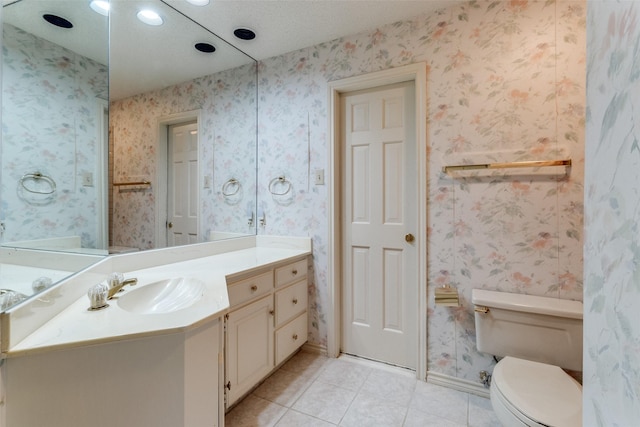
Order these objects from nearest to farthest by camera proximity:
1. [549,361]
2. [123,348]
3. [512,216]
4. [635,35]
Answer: [635,35] < [123,348] < [549,361] < [512,216]

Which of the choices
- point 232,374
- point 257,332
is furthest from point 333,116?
point 232,374

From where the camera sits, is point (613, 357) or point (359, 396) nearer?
point (613, 357)

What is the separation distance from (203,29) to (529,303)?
104 inches

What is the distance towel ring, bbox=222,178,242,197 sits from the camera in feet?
7.10

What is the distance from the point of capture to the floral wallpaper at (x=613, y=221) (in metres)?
0.33

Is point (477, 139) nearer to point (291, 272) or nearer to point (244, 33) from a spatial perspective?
point (291, 272)

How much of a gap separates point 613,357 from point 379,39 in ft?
6.81

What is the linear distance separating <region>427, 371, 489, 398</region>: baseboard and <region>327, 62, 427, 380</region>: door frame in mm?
54

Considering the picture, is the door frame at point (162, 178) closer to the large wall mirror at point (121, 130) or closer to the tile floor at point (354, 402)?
the large wall mirror at point (121, 130)

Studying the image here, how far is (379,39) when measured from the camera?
1904 mm

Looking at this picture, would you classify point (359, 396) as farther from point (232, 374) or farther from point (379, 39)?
point (379, 39)

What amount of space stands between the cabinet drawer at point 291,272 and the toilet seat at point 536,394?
124 centimetres

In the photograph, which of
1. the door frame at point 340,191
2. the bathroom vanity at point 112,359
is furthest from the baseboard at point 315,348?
the bathroom vanity at point 112,359

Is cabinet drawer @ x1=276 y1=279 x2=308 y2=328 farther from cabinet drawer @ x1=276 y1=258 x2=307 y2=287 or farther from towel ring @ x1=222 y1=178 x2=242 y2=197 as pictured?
towel ring @ x1=222 y1=178 x2=242 y2=197
